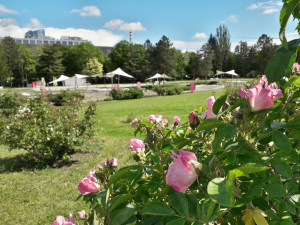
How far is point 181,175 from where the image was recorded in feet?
1.71

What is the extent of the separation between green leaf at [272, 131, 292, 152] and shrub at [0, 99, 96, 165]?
4506 mm

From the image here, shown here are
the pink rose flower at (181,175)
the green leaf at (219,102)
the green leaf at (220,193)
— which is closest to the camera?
the green leaf at (220,193)

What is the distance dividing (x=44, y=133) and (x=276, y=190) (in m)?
4.67

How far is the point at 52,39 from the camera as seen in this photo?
105m

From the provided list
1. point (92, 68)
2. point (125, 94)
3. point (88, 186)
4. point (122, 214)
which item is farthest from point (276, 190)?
point (92, 68)

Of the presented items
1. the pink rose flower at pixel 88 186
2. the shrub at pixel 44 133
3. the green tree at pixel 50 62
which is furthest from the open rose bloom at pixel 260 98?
the green tree at pixel 50 62

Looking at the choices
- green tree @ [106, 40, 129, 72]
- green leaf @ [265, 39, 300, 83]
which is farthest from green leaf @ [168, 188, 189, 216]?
green tree @ [106, 40, 129, 72]

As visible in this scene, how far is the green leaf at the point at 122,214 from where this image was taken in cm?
56

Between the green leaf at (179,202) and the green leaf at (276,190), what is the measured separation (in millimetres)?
199

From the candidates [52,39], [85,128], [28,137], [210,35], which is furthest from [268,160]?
[52,39]

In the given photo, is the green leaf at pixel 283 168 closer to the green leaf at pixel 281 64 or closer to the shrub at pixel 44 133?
the green leaf at pixel 281 64

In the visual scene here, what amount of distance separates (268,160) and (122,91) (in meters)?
18.3

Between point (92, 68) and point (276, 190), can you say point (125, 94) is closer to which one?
point (276, 190)

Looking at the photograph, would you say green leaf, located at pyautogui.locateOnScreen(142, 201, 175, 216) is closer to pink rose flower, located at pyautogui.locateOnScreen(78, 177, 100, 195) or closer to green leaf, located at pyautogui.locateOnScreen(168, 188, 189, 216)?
green leaf, located at pyautogui.locateOnScreen(168, 188, 189, 216)
